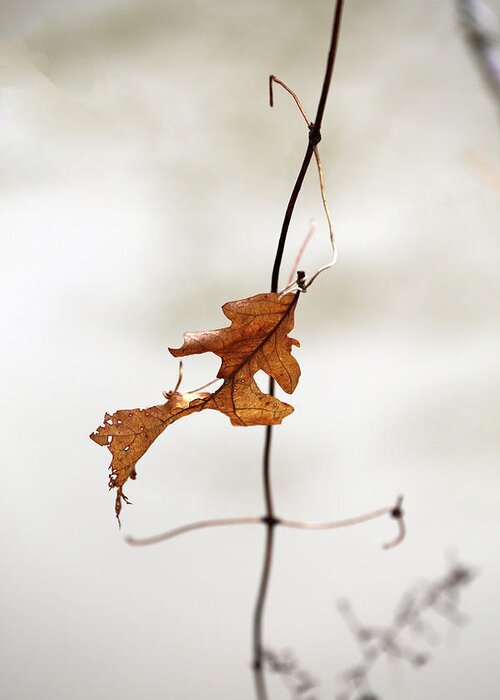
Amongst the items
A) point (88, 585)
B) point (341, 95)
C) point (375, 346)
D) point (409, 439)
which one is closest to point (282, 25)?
point (341, 95)

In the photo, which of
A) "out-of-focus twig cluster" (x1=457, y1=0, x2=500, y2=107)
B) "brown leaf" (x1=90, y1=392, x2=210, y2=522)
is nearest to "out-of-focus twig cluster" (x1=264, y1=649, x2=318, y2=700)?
"brown leaf" (x1=90, y1=392, x2=210, y2=522)

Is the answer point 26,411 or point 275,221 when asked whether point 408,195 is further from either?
point 26,411

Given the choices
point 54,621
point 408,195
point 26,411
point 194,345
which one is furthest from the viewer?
point 408,195

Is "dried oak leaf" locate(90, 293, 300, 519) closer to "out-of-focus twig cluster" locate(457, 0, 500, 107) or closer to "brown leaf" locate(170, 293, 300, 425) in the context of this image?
"brown leaf" locate(170, 293, 300, 425)

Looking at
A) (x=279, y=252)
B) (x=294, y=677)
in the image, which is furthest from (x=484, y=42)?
(x=294, y=677)

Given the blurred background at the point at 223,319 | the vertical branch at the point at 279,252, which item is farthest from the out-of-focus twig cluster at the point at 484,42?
the blurred background at the point at 223,319

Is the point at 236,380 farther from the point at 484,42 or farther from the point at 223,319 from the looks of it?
the point at 223,319
